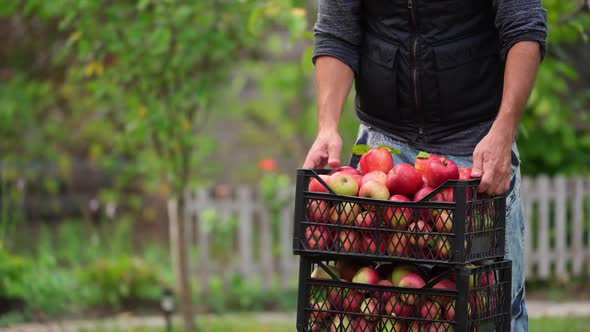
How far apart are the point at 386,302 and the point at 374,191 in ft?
1.01

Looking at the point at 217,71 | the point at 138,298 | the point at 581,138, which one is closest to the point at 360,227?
the point at 217,71

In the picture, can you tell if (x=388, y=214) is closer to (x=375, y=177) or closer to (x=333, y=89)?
(x=375, y=177)

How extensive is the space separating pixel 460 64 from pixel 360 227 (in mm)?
714

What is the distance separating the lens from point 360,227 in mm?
2465

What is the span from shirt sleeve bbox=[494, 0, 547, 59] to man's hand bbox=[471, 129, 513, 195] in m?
0.29

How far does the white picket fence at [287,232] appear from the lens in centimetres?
781

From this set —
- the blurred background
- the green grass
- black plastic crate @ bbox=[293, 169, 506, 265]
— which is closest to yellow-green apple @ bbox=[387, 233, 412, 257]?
black plastic crate @ bbox=[293, 169, 506, 265]

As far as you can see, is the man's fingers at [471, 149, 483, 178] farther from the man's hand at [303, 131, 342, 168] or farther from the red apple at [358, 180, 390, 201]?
the man's hand at [303, 131, 342, 168]

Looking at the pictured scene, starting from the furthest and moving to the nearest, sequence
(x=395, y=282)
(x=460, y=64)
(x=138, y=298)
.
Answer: (x=138, y=298)
(x=460, y=64)
(x=395, y=282)

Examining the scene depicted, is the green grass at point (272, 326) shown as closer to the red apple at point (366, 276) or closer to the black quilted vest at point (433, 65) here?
the black quilted vest at point (433, 65)

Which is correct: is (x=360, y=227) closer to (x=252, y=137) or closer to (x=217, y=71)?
(x=217, y=71)

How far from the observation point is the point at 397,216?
2438mm

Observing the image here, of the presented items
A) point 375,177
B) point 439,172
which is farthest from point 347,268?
point 439,172

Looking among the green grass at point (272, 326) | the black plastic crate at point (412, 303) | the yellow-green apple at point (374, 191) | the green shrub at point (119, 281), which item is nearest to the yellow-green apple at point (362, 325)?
the black plastic crate at point (412, 303)
